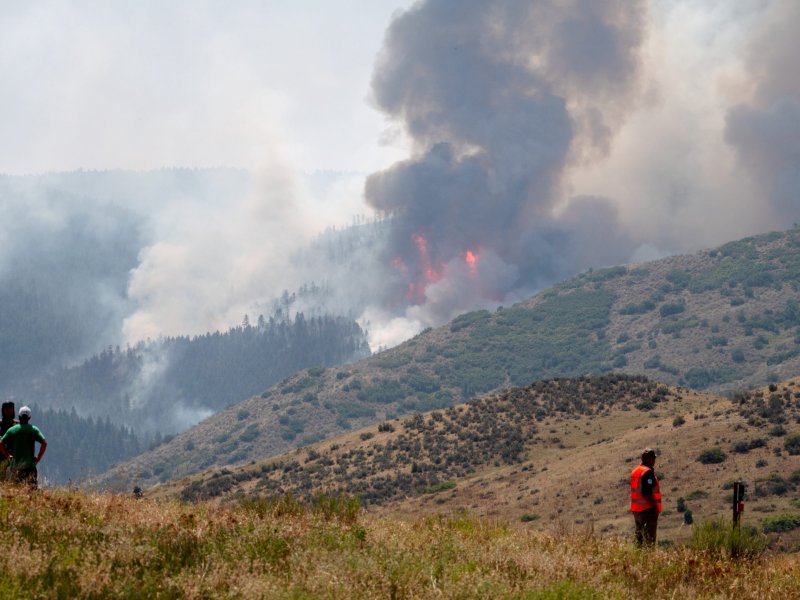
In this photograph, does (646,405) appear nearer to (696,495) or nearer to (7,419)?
(696,495)

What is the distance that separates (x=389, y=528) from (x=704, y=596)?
452 centimetres

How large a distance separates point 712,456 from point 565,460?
15.7 m

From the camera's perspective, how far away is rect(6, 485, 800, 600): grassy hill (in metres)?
9.29

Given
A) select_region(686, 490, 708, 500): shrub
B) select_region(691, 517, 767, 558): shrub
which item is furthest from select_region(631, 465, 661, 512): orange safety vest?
select_region(686, 490, 708, 500): shrub

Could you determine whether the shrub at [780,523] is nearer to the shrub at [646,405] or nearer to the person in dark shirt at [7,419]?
the person in dark shirt at [7,419]

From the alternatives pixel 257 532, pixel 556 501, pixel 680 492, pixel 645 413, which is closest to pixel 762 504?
pixel 680 492

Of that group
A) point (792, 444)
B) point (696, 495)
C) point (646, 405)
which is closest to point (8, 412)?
point (696, 495)

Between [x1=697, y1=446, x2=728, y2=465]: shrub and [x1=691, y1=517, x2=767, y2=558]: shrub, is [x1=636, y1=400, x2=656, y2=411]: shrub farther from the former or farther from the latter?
[x1=691, y1=517, x2=767, y2=558]: shrub

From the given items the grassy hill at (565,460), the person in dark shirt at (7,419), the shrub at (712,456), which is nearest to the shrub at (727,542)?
the person in dark shirt at (7,419)

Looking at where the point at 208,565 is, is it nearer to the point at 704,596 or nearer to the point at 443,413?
the point at 704,596

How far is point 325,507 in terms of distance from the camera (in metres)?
14.5

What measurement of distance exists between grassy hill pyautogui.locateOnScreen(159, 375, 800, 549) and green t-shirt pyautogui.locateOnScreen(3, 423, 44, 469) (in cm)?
1863

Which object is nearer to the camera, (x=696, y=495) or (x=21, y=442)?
(x=21, y=442)

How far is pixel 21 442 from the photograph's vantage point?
16547 mm
